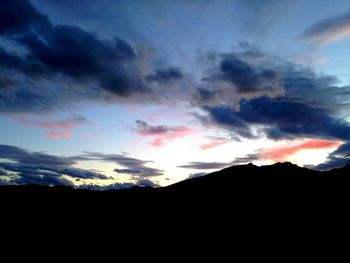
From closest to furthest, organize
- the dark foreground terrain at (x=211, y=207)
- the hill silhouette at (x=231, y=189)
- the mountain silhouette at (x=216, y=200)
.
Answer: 1. the dark foreground terrain at (x=211, y=207)
2. the mountain silhouette at (x=216, y=200)
3. the hill silhouette at (x=231, y=189)

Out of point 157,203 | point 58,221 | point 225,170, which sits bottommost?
point 58,221

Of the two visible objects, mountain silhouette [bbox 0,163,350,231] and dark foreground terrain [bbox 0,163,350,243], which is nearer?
dark foreground terrain [bbox 0,163,350,243]

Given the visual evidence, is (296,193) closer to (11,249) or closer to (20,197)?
(11,249)

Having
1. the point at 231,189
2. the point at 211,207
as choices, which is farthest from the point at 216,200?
the point at 231,189

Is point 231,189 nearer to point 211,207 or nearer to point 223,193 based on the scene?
point 223,193

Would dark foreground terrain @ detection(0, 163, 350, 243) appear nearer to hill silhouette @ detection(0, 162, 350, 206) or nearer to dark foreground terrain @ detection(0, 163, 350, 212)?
dark foreground terrain @ detection(0, 163, 350, 212)

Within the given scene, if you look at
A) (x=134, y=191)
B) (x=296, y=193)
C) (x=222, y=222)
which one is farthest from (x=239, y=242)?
(x=134, y=191)

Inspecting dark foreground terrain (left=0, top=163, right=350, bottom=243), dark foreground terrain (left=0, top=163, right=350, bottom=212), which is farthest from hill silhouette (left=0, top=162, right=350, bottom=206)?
dark foreground terrain (left=0, top=163, right=350, bottom=243)

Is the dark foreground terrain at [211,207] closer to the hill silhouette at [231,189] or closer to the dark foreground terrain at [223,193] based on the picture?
the dark foreground terrain at [223,193]

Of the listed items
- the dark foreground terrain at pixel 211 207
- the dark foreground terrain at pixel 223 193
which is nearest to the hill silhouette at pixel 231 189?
the dark foreground terrain at pixel 223 193

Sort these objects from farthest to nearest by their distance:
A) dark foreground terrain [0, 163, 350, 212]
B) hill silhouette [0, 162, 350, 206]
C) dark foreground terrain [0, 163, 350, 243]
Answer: hill silhouette [0, 162, 350, 206]
dark foreground terrain [0, 163, 350, 212]
dark foreground terrain [0, 163, 350, 243]

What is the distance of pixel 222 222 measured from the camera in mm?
47156

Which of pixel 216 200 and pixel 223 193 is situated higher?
pixel 223 193

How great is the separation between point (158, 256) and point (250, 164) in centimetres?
2901
